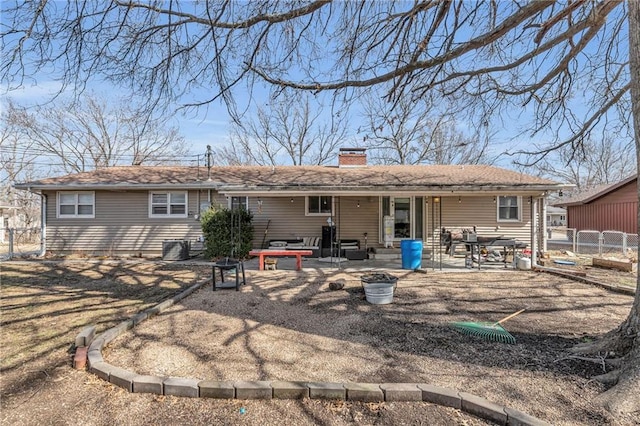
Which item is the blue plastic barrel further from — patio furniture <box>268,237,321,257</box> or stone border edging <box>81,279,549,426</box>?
stone border edging <box>81,279,549,426</box>

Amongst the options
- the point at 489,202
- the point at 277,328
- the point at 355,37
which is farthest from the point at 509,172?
the point at 277,328

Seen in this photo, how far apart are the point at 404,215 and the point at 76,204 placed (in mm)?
13064

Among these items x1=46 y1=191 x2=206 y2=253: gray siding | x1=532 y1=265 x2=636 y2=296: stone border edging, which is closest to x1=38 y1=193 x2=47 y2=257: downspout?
x1=46 y1=191 x2=206 y2=253: gray siding

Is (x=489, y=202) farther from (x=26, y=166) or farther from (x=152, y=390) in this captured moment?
(x=26, y=166)

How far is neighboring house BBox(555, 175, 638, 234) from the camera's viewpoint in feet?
71.5

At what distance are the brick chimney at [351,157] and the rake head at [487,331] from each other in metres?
11.8

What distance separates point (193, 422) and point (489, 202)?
13.3m

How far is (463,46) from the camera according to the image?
5.05 metres

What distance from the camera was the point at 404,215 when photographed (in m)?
13.4

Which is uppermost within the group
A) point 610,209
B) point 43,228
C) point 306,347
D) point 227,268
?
point 610,209

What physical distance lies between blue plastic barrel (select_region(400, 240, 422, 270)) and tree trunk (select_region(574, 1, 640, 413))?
588 centimetres

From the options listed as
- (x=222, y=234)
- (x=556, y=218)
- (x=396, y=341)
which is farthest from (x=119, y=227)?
(x=556, y=218)

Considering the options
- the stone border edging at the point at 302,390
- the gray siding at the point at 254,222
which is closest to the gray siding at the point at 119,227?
the gray siding at the point at 254,222

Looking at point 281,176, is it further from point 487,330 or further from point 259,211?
point 487,330
